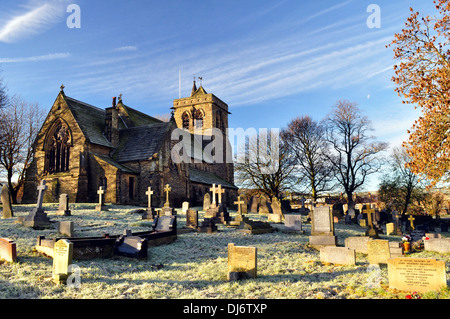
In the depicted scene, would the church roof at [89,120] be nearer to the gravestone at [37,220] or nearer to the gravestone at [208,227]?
the gravestone at [37,220]

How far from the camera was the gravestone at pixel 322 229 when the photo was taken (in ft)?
37.3

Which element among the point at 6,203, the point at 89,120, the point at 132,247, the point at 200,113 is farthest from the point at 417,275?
the point at 200,113

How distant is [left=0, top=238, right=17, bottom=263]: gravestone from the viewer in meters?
8.03

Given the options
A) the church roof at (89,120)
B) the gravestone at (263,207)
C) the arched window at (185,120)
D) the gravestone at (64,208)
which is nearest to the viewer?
the gravestone at (64,208)

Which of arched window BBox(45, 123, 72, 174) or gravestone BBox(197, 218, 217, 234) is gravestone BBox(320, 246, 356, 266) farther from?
arched window BBox(45, 123, 72, 174)

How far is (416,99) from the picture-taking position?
1015 centimetres

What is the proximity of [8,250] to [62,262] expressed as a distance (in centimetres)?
255

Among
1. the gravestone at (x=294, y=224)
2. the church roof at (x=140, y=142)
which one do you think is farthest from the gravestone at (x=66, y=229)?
the church roof at (x=140, y=142)

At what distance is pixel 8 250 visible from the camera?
8.15 metres

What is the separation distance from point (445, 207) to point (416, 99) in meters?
57.8

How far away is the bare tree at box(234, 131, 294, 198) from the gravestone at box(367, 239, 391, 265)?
25.0 m

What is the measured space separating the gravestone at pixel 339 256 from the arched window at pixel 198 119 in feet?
141
